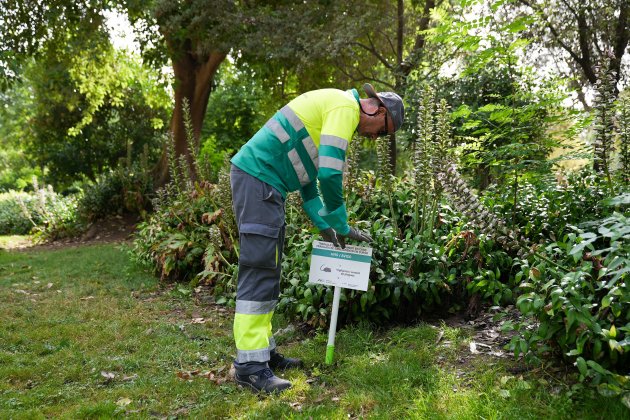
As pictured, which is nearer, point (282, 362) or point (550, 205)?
point (282, 362)

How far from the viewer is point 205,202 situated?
23.8 feet

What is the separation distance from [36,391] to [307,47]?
7.79 meters

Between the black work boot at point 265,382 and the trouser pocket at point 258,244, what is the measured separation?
72 centimetres

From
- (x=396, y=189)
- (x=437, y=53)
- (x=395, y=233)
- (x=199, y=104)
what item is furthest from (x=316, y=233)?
(x=199, y=104)

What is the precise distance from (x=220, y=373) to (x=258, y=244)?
111 centimetres

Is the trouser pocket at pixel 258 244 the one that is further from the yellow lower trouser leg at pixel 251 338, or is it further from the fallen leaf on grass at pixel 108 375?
the fallen leaf on grass at pixel 108 375

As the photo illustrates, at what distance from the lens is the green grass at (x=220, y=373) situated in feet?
9.60

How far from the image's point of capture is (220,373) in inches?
151

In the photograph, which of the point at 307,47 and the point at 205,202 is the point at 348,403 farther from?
the point at 307,47

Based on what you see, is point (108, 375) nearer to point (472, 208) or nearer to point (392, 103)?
point (392, 103)

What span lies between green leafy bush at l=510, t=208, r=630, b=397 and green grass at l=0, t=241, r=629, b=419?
0.64 ft

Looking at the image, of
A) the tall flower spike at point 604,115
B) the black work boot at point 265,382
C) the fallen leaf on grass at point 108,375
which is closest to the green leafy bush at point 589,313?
the tall flower spike at point 604,115

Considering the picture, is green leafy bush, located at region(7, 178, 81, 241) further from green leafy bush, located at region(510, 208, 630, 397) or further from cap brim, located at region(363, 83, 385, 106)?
green leafy bush, located at region(510, 208, 630, 397)

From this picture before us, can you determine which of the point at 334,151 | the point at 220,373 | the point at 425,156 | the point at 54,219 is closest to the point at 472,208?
the point at 425,156
